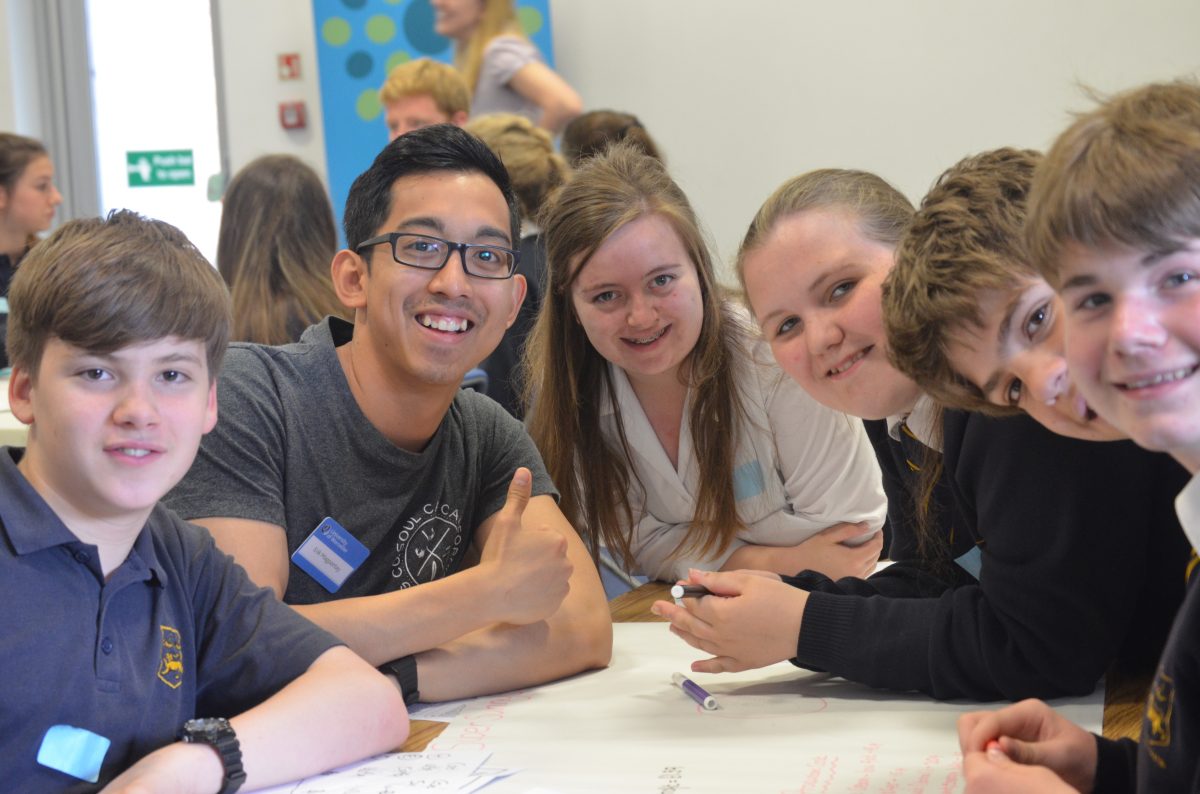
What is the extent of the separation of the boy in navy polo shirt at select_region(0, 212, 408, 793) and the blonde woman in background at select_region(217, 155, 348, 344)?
1.63m

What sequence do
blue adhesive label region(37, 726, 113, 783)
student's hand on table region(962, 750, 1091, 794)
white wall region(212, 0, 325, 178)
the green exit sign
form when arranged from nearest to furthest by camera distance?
student's hand on table region(962, 750, 1091, 794) → blue adhesive label region(37, 726, 113, 783) → white wall region(212, 0, 325, 178) → the green exit sign

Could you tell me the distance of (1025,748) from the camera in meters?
1.14

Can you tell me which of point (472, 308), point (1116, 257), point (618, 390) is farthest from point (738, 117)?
point (1116, 257)

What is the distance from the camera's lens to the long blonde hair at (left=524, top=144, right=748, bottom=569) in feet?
6.94

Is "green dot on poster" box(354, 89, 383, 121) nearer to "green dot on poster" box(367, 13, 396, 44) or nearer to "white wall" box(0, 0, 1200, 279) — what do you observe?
"green dot on poster" box(367, 13, 396, 44)

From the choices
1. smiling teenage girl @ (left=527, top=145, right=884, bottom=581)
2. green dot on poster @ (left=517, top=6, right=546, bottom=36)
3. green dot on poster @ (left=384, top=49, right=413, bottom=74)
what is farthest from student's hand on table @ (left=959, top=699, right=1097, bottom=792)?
green dot on poster @ (left=384, top=49, right=413, bottom=74)

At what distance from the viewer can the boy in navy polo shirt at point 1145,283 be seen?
0.91 metres

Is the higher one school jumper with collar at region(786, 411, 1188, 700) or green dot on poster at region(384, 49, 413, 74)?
green dot on poster at region(384, 49, 413, 74)

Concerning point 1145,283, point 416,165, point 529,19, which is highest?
point 529,19

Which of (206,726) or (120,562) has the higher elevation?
(120,562)

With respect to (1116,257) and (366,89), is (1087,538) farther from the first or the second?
(366,89)

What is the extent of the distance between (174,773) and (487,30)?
3.86 meters

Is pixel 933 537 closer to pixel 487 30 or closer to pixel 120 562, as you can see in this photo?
pixel 120 562

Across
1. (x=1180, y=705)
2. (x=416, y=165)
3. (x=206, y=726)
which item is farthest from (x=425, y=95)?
(x=1180, y=705)
